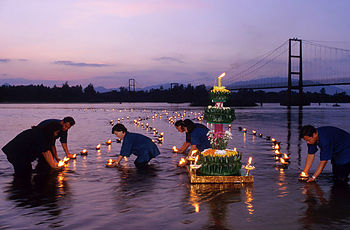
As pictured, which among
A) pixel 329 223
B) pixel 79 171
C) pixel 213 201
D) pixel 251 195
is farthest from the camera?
pixel 79 171

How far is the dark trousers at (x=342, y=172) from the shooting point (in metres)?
8.74

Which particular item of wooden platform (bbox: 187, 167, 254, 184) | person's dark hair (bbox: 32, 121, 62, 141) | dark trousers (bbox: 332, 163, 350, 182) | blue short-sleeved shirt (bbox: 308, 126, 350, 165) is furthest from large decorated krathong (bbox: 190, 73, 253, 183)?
person's dark hair (bbox: 32, 121, 62, 141)

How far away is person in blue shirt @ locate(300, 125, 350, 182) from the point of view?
8.15 meters

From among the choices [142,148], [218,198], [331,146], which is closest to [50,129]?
[142,148]

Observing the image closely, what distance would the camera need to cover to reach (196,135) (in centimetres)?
1062

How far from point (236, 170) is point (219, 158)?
1.88 ft

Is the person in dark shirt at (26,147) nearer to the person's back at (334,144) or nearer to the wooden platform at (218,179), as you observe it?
the wooden platform at (218,179)

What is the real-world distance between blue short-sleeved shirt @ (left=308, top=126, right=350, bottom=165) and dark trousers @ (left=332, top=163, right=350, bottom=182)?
0.19m

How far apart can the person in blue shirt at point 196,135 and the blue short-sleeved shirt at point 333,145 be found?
320 cm

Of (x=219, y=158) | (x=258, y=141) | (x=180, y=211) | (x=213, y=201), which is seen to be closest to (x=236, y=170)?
(x=219, y=158)

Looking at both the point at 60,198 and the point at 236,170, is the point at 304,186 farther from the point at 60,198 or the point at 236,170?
the point at 60,198

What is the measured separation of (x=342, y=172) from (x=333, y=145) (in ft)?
2.83

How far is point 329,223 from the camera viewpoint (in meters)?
6.09

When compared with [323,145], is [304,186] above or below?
below
